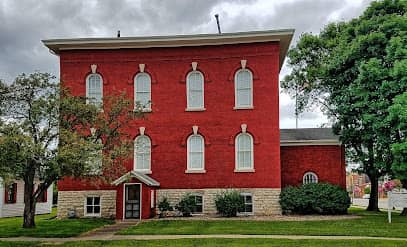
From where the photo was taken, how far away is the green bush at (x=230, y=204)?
2456 cm

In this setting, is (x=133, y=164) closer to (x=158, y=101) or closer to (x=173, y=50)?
(x=158, y=101)

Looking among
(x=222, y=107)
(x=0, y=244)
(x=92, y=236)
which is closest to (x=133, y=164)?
(x=222, y=107)

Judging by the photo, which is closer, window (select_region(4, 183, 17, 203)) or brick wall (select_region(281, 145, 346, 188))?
brick wall (select_region(281, 145, 346, 188))

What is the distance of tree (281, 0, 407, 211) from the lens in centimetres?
2397

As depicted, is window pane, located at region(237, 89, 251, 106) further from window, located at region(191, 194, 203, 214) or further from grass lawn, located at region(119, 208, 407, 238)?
grass lawn, located at region(119, 208, 407, 238)

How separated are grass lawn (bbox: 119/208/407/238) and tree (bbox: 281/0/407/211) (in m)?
5.81

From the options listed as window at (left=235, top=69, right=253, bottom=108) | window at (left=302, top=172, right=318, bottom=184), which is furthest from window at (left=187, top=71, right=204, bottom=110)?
window at (left=302, top=172, right=318, bottom=184)

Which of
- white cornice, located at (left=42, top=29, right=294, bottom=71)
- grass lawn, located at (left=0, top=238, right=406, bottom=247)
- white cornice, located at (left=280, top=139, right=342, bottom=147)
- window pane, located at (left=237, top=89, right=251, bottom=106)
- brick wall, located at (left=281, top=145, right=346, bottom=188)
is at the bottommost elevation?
grass lawn, located at (left=0, top=238, right=406, bottom=247)

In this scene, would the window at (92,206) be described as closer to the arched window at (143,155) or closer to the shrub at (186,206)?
the arched window at (143,155)


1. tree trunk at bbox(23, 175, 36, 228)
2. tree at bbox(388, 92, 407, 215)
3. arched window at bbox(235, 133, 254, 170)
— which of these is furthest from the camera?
arched window at bbox(235, 133, 254, 170)

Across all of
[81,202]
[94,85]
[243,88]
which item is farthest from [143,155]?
[243,88]

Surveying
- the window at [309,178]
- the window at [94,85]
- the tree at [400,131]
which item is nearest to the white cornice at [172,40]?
the window at [94,85]

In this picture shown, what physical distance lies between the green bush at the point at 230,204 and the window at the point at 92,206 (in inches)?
251

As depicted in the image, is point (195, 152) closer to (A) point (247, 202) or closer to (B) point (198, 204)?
(B) point (198, 204)
